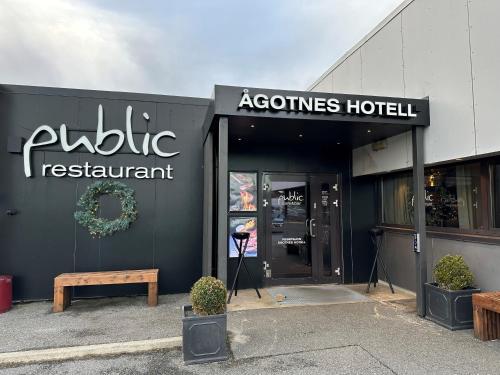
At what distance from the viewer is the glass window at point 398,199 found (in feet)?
17.6

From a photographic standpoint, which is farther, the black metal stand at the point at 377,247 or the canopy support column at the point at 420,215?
the black metal stand at the point at 377,247

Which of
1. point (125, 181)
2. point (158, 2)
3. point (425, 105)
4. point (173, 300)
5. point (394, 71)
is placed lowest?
point (173, 300)

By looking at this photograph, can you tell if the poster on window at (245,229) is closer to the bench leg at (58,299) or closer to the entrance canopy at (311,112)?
the entrance canopy at (311,112)

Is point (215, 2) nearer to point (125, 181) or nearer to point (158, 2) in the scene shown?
point (158, 2)

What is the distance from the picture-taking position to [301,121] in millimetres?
3934

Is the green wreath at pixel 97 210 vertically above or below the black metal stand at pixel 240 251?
above

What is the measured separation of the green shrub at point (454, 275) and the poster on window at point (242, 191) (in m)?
3.03

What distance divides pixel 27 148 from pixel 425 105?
18.9 ft

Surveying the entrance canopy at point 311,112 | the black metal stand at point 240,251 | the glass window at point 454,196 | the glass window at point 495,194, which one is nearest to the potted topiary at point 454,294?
the glass window at point 495,194

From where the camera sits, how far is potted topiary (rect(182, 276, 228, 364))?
284 centimetres

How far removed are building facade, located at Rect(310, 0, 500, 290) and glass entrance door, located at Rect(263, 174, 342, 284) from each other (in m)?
0.99

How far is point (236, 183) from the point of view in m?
5.72

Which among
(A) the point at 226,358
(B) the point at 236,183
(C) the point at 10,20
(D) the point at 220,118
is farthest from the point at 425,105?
(C) the point at 10,20

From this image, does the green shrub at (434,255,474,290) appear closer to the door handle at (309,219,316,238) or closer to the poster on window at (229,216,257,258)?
the door handle at (309,219,316,238)
